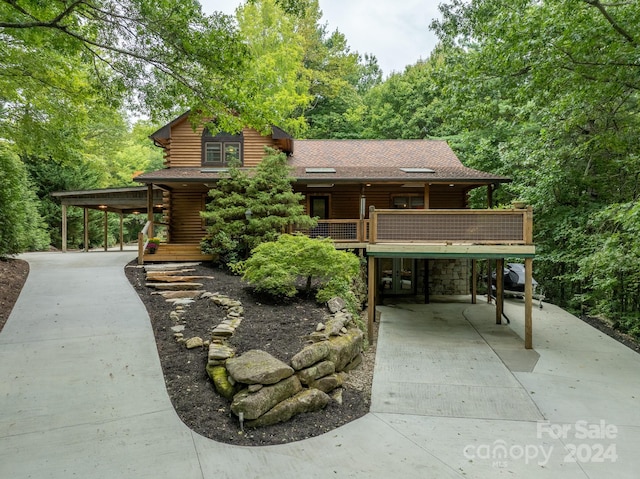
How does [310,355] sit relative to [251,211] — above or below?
below

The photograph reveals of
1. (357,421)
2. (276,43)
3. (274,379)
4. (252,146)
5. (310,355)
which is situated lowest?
(357,421)

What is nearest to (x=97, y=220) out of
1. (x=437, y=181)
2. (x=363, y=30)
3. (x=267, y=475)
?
(x=437, y=181)

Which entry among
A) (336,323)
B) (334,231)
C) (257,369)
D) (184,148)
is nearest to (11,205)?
(184,148)

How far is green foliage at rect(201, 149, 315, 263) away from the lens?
10.8m

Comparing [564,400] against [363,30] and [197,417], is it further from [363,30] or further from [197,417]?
[363,30]

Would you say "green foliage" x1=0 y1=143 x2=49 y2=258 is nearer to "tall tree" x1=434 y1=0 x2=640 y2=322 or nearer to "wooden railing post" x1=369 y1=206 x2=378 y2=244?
"wooden railing post" x1=369 y1=206 x2=378 y2=244

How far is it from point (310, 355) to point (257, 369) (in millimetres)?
824

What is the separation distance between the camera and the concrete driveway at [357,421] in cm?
346

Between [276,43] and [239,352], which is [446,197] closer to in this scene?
[239,352]

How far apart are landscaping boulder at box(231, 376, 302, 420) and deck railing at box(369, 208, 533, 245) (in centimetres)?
471

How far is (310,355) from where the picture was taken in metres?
5.04

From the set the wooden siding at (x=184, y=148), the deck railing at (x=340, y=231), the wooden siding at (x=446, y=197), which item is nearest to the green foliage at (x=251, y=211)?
the deck railing at (x=340, y=231)

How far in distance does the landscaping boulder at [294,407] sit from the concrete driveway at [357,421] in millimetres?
417

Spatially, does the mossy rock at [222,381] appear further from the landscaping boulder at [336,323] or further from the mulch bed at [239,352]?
the landscaping boulder at [336,323]
